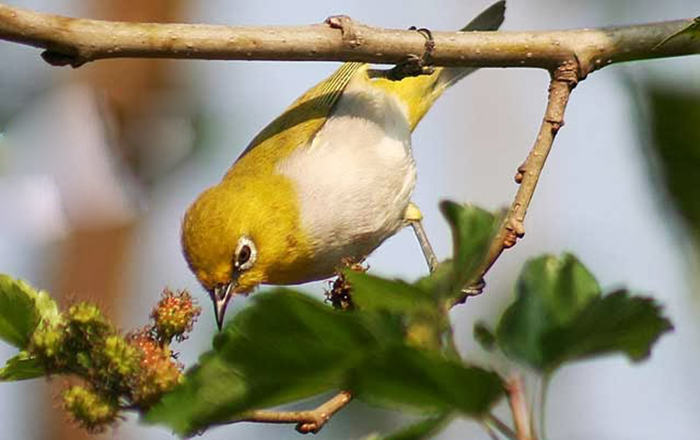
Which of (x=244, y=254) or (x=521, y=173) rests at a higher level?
(x=521, y=173)

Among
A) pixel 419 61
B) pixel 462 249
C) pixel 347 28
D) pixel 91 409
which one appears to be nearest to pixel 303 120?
pixel 419 61

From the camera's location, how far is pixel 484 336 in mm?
1550

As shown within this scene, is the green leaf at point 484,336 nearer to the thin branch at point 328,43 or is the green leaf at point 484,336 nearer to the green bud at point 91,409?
the green bud at point 91,409

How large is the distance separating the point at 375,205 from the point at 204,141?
1256mm

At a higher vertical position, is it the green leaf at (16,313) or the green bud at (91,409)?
the green leaf at (16,313)

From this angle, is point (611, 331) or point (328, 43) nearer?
point (611, 331)

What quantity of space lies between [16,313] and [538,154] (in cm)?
132

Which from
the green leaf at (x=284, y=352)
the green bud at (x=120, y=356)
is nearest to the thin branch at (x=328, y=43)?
the green bud at (x=120, y=356)

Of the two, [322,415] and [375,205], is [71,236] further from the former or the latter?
[322,415]

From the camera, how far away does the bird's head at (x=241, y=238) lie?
180 inches

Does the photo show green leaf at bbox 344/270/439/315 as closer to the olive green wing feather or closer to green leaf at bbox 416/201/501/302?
green leaf at bbox 416/201/501/302

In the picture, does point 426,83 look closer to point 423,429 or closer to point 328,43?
point 328,43

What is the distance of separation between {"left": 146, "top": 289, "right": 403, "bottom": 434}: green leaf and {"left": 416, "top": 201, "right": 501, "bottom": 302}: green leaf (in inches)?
3.7

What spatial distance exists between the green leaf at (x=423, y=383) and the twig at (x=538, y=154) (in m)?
0.82
